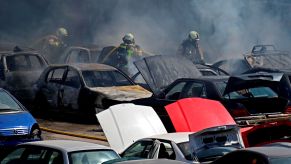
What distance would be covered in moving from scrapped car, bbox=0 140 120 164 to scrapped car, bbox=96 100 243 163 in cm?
96

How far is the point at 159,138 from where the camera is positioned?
31.4 feet

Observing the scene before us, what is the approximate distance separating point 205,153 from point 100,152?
4.35 feet

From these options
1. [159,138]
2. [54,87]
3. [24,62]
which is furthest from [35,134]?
[24,62]

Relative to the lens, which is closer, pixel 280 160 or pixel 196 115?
pixel 280 160

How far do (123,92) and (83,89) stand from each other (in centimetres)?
95

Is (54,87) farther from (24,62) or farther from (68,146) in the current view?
(68,146)

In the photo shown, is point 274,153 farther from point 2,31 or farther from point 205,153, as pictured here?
point 2,31

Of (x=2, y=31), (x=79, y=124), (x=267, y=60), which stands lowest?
(x=79, y=124)

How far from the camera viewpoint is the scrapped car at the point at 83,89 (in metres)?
16.7

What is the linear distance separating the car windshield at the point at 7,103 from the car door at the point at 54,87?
413 cm

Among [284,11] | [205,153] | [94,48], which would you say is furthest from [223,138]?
[284,11]

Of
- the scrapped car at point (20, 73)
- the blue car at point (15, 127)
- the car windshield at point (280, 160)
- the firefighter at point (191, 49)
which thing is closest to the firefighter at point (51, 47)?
the firefighter at point (191, 49)

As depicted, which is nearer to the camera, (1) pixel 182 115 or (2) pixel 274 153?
(2) pixel 274 153

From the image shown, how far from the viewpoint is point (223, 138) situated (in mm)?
9227
